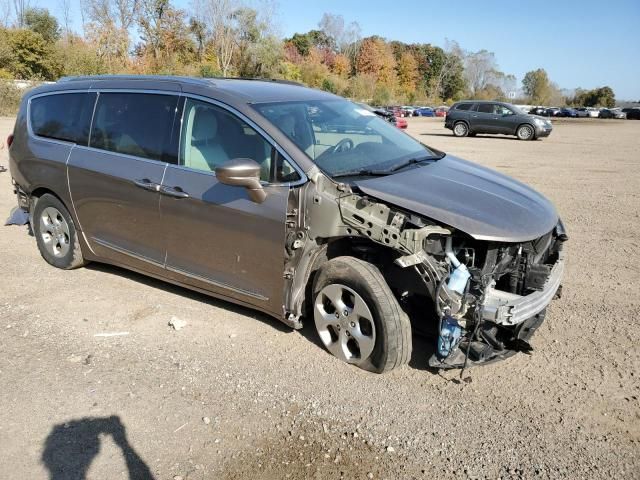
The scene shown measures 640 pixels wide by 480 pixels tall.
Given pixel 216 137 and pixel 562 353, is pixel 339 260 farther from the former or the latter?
pixel 562 353

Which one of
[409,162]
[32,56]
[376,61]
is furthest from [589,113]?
[409,162]

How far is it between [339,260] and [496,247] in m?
1.01

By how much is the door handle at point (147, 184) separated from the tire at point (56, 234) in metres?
1.24

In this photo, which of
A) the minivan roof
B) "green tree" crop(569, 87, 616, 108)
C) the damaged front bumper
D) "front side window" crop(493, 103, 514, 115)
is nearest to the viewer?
the damaged front bumper

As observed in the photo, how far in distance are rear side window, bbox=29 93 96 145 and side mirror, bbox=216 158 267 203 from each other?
2077mm

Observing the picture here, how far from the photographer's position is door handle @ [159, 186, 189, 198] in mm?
4105

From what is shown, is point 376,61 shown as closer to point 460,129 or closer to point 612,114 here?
point 612,114

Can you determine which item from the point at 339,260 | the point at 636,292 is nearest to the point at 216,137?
the point at 339,260

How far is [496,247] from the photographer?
342 cm

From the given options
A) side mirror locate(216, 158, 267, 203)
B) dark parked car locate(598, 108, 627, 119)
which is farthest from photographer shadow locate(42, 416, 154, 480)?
dark parked car locate(598, 108, 627, 119)

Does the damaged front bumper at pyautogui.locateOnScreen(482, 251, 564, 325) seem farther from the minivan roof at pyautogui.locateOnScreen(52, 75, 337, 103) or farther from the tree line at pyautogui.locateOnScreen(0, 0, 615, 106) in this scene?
the tree line at pyautogui.locateOnScreen(0, 0, 615, 106)

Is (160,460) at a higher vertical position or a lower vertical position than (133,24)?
lower

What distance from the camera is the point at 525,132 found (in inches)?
985

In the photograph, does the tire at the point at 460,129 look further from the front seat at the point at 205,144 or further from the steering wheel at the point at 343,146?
the front seat at the point at 205,144
